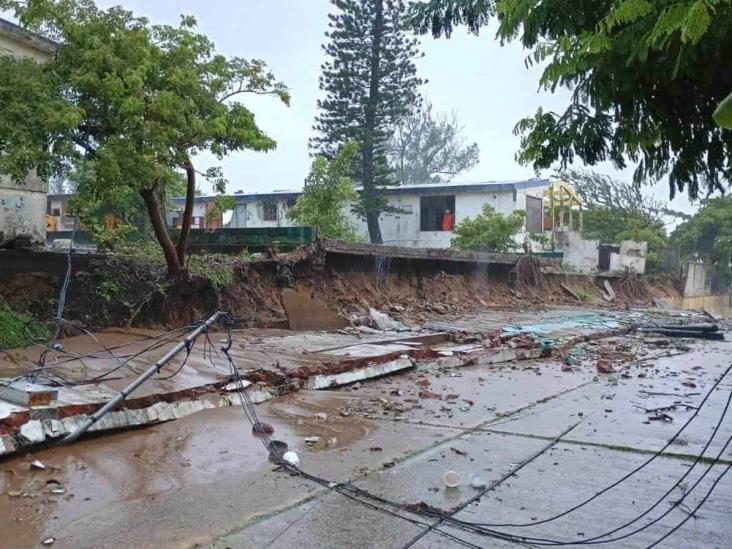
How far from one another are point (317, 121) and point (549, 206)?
12329mm

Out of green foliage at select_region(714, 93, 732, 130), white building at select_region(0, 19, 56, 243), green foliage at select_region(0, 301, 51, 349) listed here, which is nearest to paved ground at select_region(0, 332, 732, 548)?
green foliage at select_region(714, 93, 732, 130)

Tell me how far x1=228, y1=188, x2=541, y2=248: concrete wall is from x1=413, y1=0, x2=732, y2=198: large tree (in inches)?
990

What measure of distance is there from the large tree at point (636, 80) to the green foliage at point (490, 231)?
21803 mm

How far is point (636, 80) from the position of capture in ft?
11.8

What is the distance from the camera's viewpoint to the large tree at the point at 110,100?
9453mm

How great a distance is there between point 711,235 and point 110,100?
35945 mm

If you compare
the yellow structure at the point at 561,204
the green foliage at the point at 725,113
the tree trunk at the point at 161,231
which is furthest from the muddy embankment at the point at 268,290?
the yellow structure at the point at 561,204

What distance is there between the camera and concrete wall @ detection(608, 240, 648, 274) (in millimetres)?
32975

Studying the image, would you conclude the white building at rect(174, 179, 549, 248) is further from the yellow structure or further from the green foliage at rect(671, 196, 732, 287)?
the green foliage at rect(671, 196, 732, 287)

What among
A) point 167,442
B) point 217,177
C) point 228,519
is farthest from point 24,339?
point 228,519

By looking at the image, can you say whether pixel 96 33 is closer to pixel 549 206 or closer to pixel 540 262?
pixel 540 262

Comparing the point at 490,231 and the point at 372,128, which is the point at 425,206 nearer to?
the point at 372,128

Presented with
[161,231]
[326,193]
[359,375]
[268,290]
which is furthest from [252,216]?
[359,375]

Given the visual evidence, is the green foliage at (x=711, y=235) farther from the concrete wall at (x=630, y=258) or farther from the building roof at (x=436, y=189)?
the building roof at (x=436, y=189)
